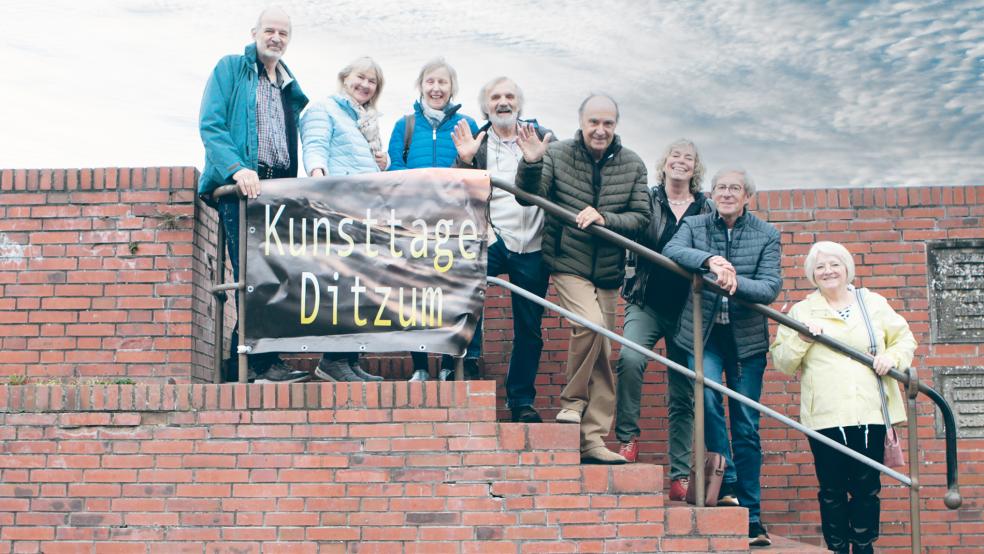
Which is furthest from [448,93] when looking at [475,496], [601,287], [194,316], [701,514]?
[701,514]

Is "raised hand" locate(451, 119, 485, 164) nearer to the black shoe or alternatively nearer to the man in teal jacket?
the man in teal jacket

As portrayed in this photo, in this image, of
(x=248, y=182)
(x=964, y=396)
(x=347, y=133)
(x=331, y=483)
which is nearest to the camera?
(x=331, y=483)

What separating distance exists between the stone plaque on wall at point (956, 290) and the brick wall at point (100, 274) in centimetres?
475

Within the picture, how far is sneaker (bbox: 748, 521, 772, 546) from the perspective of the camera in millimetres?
5695

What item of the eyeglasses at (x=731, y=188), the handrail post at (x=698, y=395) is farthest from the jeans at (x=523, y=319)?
the eyeglasses at (x=731, y=188)

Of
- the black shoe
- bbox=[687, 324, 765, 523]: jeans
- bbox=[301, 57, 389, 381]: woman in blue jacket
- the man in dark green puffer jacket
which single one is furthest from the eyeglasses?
bbox=[301, 57, 389, 381]: woman in blue jacket

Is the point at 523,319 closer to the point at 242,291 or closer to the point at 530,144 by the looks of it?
the point at 530,144

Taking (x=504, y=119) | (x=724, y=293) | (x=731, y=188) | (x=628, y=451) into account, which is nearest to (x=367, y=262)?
(x=504, y=119)

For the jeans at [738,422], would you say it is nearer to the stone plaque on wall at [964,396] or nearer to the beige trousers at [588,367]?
the beige trousers at [588,367]

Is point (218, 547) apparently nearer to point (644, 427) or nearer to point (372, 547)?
point (372, 547)

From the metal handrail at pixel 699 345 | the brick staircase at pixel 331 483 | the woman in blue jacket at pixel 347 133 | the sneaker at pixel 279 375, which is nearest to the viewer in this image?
the brick staircase at pixel 331 483

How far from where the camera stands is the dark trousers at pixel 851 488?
219 inches

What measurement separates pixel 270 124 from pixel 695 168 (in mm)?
2340

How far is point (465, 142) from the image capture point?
5898 millimetres
